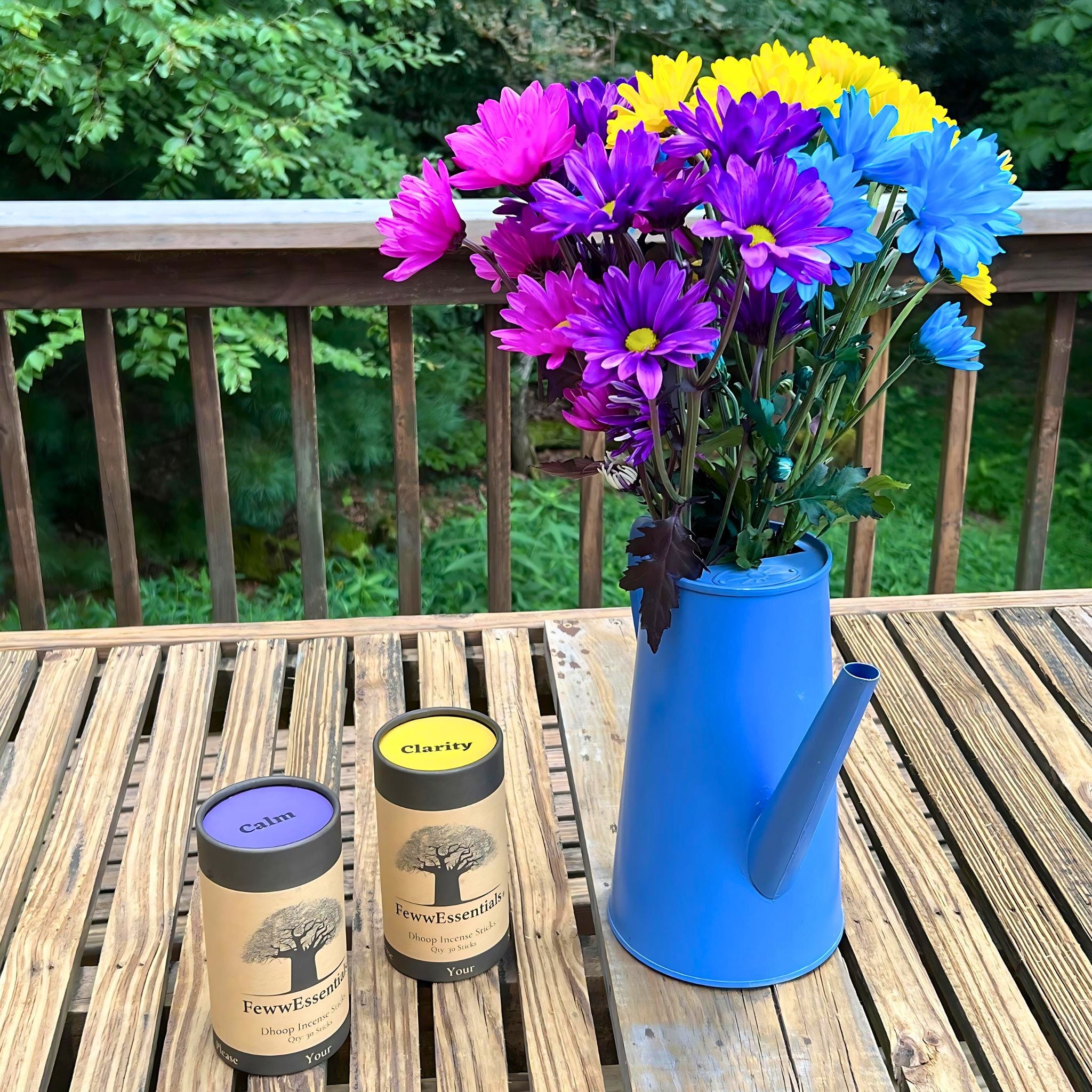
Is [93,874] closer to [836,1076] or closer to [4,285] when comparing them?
[836,1076]

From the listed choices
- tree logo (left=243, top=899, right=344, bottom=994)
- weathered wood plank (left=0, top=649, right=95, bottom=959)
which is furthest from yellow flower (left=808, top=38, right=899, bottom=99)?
weathered wood plank (left=0, top=649, right=95, bottom=959)

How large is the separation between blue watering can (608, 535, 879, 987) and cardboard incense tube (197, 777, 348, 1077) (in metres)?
0.19

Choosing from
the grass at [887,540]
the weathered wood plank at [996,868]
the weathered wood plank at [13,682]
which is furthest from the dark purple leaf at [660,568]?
the grass at [887,540]

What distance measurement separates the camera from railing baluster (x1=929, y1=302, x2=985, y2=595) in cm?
172

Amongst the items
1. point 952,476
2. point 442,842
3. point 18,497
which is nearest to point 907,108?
point 442,842

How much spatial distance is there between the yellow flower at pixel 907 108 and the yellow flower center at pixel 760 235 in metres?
0.12

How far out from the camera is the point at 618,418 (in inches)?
25.3

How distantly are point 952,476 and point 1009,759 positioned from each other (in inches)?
33.9

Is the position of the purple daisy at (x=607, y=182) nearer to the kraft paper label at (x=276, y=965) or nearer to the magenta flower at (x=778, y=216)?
the magenta flower at (x=778, y=216)

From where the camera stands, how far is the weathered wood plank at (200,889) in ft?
2.27

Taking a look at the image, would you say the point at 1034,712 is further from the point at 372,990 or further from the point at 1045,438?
the point at 1045,438

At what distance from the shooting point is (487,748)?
2.36 ft

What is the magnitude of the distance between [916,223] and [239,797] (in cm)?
48

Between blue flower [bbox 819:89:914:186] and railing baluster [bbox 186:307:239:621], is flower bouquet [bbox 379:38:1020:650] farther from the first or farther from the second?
railing baluster [bbox 186:307:239:621]
